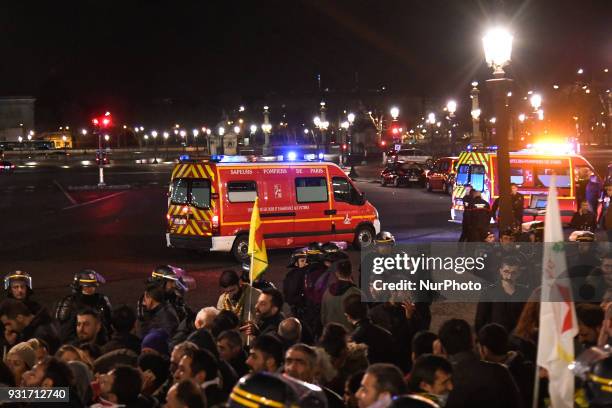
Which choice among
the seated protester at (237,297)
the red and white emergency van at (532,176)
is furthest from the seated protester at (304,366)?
the red and white emergency van at (532,176)

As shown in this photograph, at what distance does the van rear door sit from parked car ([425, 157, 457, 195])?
62.7ft

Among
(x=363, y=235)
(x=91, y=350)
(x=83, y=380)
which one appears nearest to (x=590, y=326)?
(x=83, y=380)

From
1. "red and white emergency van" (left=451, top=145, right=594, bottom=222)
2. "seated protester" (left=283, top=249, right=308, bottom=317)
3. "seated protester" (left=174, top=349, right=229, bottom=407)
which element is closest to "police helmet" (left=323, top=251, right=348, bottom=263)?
"seated protester" (left=283, top=249, right=308, bottom=317)

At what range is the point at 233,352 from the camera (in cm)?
616

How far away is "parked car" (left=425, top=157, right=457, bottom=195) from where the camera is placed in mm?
37250

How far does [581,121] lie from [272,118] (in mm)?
68890

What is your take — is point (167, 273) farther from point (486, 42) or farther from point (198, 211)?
point (198, 211)

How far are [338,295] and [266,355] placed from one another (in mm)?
2685

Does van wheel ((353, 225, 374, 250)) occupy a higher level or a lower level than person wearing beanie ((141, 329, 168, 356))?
lower

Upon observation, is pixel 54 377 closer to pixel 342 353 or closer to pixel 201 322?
pixel 342 353

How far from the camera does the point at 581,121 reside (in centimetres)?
7588

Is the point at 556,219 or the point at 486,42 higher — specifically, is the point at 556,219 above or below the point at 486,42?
below

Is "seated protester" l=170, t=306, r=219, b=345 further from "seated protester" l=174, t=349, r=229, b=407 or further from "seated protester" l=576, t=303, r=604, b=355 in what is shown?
"seated protester" l=576, t=303, r=604, b=355

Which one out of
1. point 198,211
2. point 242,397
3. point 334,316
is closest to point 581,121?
point 198,211
